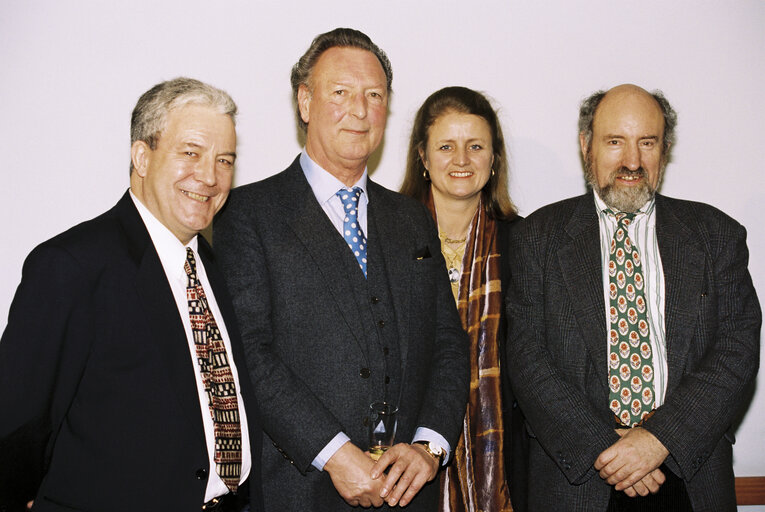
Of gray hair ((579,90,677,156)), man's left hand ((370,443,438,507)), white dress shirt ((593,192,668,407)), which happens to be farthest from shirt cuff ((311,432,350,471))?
gray hair ((579,90,677,156))

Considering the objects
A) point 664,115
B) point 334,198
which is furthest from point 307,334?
point 664,115

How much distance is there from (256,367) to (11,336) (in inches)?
30.2

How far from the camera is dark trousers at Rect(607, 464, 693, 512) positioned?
8.23 ft

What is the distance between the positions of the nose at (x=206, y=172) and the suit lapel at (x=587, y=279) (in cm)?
142

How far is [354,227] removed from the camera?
251 centimetres

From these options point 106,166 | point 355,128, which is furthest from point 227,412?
point 106,166

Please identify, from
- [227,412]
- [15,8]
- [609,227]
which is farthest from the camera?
[15,8]

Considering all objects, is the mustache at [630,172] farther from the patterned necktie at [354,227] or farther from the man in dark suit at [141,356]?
the man in dark suit at [141,356]

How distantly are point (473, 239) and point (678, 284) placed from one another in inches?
36.2

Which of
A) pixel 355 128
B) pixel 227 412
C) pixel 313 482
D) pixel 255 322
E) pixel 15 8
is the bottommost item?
pixel 313 482

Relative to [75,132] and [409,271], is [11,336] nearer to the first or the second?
[409,271]

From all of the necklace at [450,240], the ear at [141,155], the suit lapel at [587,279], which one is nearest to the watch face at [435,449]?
the suit lapel at [587,279]

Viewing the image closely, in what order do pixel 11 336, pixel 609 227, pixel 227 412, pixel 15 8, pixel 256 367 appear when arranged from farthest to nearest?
pixel 15 8 < pixel 609 227 < pixel 256 367 < pixel 227 412 < pixel 11 336

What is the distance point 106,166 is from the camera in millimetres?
3473
